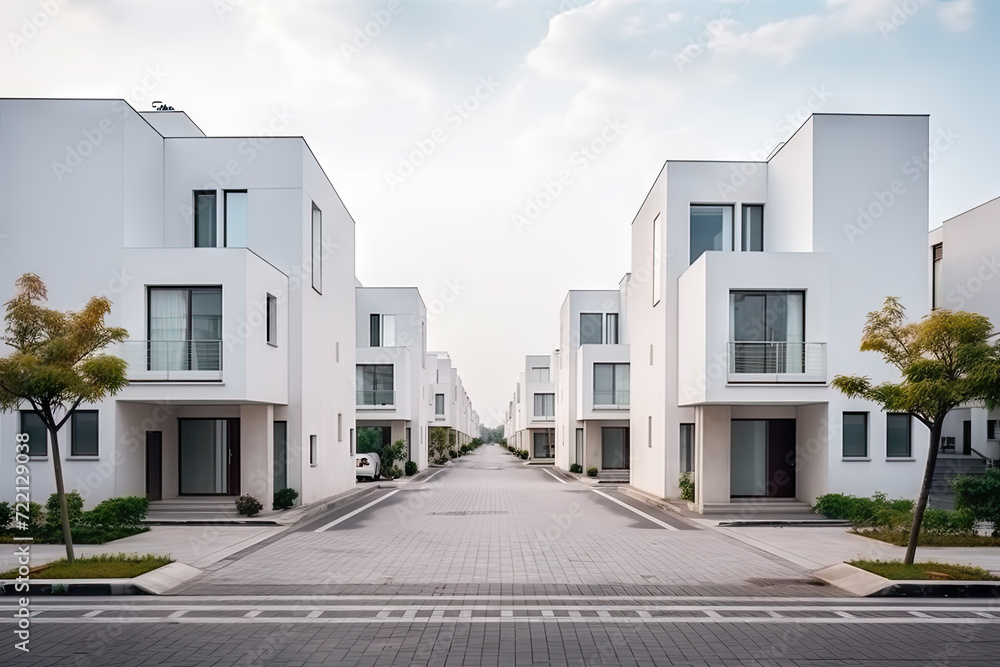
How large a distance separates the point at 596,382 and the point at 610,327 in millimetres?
6455

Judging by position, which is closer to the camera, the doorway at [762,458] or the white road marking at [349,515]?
the white road marking at [349,515]

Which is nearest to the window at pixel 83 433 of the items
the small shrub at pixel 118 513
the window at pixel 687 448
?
the small shrub at pixel 118 513

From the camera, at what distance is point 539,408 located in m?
63.4

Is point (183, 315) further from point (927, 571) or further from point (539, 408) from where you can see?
point (539, 408)

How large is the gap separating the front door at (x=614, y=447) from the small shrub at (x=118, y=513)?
26.3 metres

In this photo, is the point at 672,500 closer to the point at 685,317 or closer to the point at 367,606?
the point at 685,317

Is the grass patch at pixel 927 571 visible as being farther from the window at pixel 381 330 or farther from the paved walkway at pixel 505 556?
the window at pixel 381 330

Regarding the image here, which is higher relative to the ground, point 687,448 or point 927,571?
point 687,448

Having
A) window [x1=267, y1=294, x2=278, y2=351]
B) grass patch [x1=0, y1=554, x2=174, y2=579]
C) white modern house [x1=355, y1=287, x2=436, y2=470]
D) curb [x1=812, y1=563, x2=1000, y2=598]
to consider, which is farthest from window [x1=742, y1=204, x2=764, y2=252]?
white modern house [x1=355, y1=287, x2=436, y2=470]

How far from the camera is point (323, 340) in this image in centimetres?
2339

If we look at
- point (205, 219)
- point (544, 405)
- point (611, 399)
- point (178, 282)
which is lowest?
point (544, 405)

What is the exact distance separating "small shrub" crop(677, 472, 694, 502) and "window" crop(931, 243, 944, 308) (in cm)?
1052

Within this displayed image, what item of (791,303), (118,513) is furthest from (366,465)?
(791,303)

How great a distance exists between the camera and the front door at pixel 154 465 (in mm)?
18922
